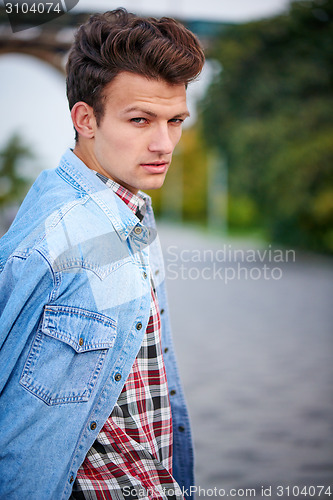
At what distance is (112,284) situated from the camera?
1661 millimetres

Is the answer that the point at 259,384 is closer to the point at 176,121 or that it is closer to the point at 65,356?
the point at 176,121

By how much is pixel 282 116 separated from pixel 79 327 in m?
18.8

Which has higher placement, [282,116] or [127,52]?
[282,116]

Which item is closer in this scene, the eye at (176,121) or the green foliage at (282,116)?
the eye at (176,121)

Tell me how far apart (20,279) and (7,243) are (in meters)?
0.18

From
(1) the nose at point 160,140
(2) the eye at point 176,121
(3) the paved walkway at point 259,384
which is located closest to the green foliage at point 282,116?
(3) the paved walkway at point 259,384

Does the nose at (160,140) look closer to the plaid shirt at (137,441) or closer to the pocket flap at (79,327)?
the plaid shirt at (137,441)

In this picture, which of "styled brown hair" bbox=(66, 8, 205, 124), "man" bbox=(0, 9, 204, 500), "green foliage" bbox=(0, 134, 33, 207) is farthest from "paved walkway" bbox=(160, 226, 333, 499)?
"green foliage" bbox=(0, 134, 33, 207)

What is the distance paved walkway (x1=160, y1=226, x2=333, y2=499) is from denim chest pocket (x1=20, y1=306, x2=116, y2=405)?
7.92ft

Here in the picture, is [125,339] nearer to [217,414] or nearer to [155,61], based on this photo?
[155,61]

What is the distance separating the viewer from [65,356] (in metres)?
1.56

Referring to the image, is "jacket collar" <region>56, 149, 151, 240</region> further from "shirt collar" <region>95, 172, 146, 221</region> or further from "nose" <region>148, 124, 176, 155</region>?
"nose" <region>148, 124, 176, 155</region>

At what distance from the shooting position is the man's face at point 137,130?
176 centimetres

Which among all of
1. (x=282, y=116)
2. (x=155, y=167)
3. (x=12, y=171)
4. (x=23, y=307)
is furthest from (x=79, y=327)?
(x=12, y=171)
